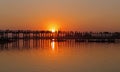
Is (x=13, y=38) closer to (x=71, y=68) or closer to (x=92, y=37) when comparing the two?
(x=92, y=37)

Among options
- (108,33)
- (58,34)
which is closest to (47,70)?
(58,34)

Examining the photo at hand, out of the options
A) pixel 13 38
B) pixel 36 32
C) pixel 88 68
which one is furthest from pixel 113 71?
pixel 36 32

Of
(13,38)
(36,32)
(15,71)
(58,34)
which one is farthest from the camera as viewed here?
(58,34)

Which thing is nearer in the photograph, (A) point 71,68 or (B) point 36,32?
(A) point 71,68

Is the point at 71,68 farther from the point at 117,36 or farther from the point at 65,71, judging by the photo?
the point at 117,36

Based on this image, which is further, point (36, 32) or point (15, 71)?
point (36, 32)

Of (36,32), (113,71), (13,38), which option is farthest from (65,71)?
(36,32)

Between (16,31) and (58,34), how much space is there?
25.7 m

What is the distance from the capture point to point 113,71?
2081 cm

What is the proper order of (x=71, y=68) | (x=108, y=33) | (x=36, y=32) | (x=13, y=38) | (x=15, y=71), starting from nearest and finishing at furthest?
1. (x=15, y=71)
2. (x=71, y=68)
3. (x=13, y=38)
4. (x=36, y=32)
5. (x=108, y=33)

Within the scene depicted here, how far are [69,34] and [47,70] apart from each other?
8412cm

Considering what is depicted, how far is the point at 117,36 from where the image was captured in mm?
102312

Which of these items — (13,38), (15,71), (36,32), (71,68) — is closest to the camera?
(15,71)

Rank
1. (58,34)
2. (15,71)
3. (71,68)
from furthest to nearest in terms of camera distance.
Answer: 1. (58,34)
2. (71,68)
3. (15,71)
